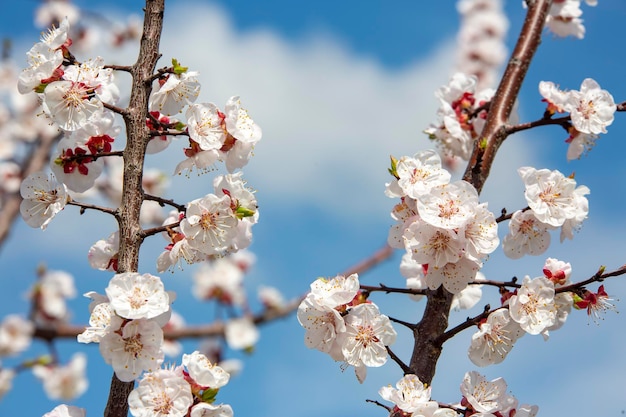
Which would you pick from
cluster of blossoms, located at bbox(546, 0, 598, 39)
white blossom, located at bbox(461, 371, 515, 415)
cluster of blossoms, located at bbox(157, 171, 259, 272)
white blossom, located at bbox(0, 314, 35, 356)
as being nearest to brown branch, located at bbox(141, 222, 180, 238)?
cluster of blossoms, located at bbox(157, 171, 259, 272)

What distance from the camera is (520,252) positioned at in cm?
288

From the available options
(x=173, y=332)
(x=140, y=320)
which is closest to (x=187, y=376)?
(x=140, y=320)

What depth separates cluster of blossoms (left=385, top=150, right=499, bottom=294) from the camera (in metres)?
2.46

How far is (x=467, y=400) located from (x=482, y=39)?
8452 millimetres

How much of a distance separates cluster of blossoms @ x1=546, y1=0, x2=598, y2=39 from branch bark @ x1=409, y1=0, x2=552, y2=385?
631 millimetres

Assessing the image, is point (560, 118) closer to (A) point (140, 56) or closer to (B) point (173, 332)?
(A) point (140, 56)

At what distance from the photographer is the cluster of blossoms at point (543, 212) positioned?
9.14 feet

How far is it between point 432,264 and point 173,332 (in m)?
5.09

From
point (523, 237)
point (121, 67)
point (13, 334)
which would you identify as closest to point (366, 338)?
point (523, 237)

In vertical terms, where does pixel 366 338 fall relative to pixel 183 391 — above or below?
above

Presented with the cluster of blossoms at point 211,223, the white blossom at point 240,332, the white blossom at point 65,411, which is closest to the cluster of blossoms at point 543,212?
the cluster of blossoms at point 211,223

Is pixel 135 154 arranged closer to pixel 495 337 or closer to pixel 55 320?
pixel 495 337

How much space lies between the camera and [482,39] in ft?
33.3

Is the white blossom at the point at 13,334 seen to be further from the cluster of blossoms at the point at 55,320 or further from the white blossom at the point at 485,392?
the white blossom at the point at 485,392
